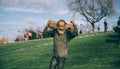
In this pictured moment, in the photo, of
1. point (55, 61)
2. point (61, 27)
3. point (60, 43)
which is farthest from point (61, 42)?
point (55, 61)

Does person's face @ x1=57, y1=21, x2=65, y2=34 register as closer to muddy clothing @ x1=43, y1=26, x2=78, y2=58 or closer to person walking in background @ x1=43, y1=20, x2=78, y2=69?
person walking in background @ x1=43, y1=20, x2=78, y2=69

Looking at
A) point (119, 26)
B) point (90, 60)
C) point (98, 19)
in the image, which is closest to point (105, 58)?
point (90, 60)

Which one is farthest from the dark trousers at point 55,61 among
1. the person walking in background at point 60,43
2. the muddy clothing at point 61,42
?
the muddy clothing at point 61,42

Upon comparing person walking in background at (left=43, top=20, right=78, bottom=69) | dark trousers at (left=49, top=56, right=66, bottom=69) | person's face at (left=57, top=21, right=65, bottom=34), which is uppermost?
person's face at (left=57, top=21, right=65, bottom=34)

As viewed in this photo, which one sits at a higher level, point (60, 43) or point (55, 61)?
point (60, 43)

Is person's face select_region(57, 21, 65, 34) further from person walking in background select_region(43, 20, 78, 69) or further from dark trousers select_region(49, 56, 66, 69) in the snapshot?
dark trousers select_region(49, 56, 66, 69)

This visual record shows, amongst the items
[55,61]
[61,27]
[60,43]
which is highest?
[61,27]

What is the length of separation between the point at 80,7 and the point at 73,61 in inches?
2081

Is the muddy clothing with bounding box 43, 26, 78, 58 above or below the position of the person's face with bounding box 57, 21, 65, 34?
below

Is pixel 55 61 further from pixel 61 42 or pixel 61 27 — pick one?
pixel 61 27

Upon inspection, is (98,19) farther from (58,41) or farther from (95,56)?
(58,41)

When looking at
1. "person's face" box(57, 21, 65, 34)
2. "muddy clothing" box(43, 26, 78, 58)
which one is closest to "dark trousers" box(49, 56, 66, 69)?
"muddy clothing" box(43, 26, 78, 58)

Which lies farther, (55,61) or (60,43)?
(60,43)

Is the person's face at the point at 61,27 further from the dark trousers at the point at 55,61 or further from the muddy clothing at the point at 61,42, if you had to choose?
the dark trousers at the point at 55,61
